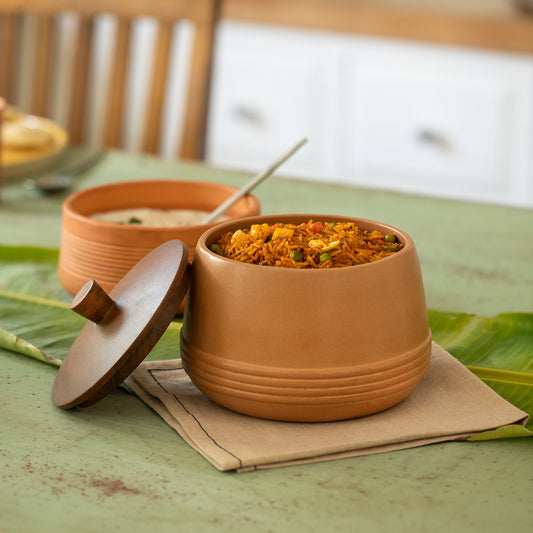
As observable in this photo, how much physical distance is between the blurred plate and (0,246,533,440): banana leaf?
510mm

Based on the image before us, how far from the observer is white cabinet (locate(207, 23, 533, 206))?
278 cm

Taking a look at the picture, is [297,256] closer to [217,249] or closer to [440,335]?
[217,249]

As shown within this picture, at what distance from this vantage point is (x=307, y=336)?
629 mm

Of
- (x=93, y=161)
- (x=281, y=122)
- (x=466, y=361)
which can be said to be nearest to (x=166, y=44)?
(x=93, y=161)

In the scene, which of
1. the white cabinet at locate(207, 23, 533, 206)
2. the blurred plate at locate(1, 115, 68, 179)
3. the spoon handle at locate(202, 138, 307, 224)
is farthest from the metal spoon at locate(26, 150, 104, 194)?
the white cabinet at locate(207, 23, 533, 206)

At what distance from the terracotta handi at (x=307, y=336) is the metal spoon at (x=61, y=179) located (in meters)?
0.79

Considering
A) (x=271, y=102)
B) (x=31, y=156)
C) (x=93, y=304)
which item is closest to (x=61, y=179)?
(x=31, y=156)

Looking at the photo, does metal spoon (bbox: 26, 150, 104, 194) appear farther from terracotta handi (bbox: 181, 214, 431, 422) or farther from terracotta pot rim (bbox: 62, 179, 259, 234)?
terracotta handi (bbox: 181, 214, 431, 422)

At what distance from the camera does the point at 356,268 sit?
63 cm

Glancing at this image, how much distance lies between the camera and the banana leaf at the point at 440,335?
2.56ft

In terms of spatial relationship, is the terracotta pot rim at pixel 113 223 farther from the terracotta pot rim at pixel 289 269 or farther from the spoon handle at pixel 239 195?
the terracotta pot rim at pixel 289 269

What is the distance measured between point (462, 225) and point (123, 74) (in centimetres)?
120

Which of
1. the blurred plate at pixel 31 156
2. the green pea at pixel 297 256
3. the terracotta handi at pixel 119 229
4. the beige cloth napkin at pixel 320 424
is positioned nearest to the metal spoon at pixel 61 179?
the blurred plate at pixel 31 156

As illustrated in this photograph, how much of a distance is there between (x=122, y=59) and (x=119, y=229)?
1416 mm
